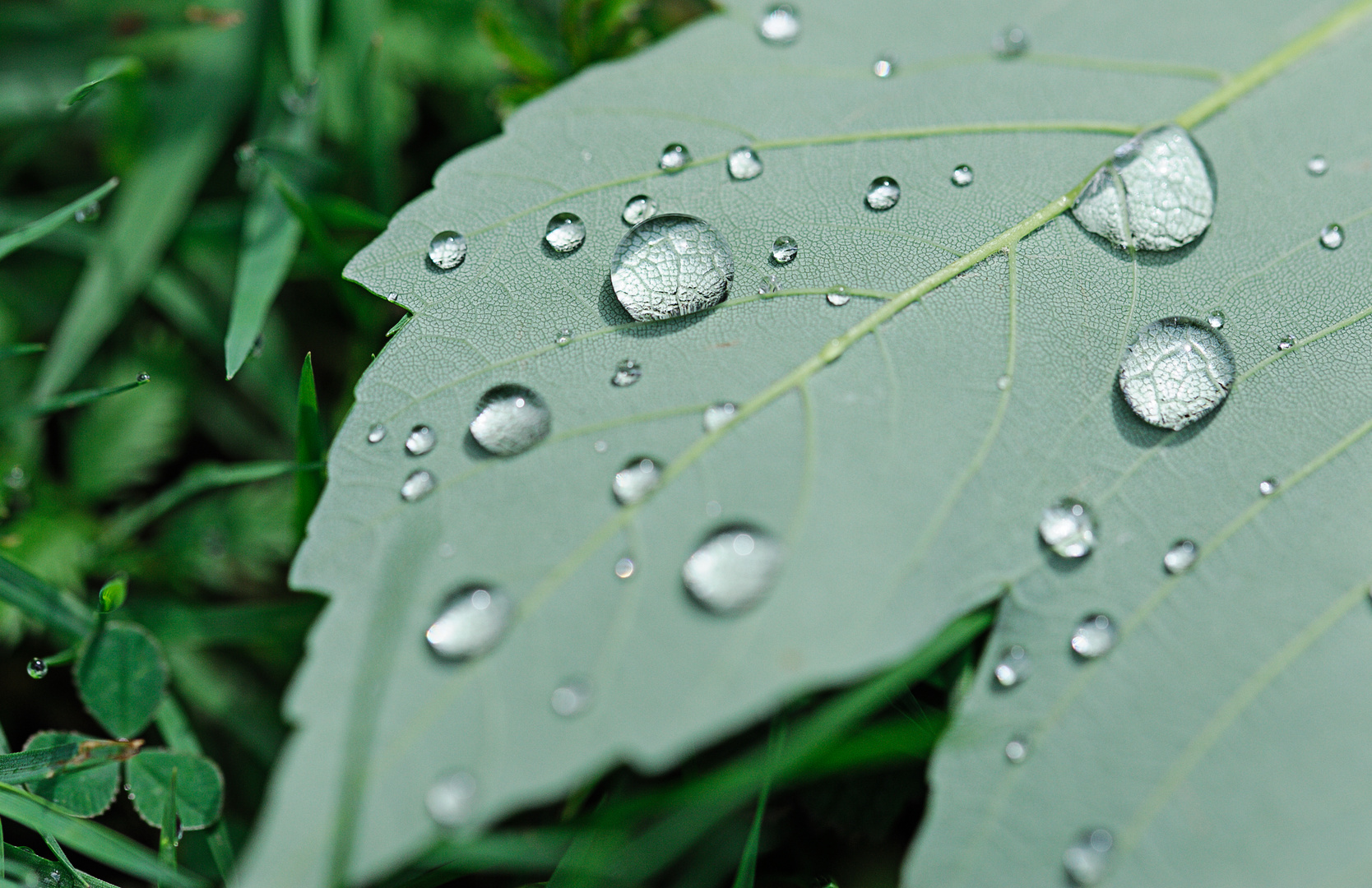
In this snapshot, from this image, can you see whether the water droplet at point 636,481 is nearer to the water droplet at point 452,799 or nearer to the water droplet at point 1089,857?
the water droplet at point 452,799

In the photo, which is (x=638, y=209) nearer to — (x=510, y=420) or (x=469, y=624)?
(x=510, y=420)

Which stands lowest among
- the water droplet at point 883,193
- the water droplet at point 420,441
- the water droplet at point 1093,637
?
the water droplet at point 420,441

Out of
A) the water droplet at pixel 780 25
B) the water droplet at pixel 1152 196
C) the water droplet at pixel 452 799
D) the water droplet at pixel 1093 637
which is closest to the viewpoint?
the water droplet at pixel 452 799

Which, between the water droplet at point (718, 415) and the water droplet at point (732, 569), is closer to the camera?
the water droplet at point (732, 569)

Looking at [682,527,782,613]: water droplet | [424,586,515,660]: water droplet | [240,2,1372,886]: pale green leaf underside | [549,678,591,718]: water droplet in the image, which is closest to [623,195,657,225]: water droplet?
[240,2,1372,886]: pale green leaf underside

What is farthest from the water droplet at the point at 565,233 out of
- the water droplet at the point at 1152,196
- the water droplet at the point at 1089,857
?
the water droplet at the point at 1089,857

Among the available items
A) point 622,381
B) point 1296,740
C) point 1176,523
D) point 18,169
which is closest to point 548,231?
point 622,381

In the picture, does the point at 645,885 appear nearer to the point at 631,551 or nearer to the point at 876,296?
the point at 631,551
